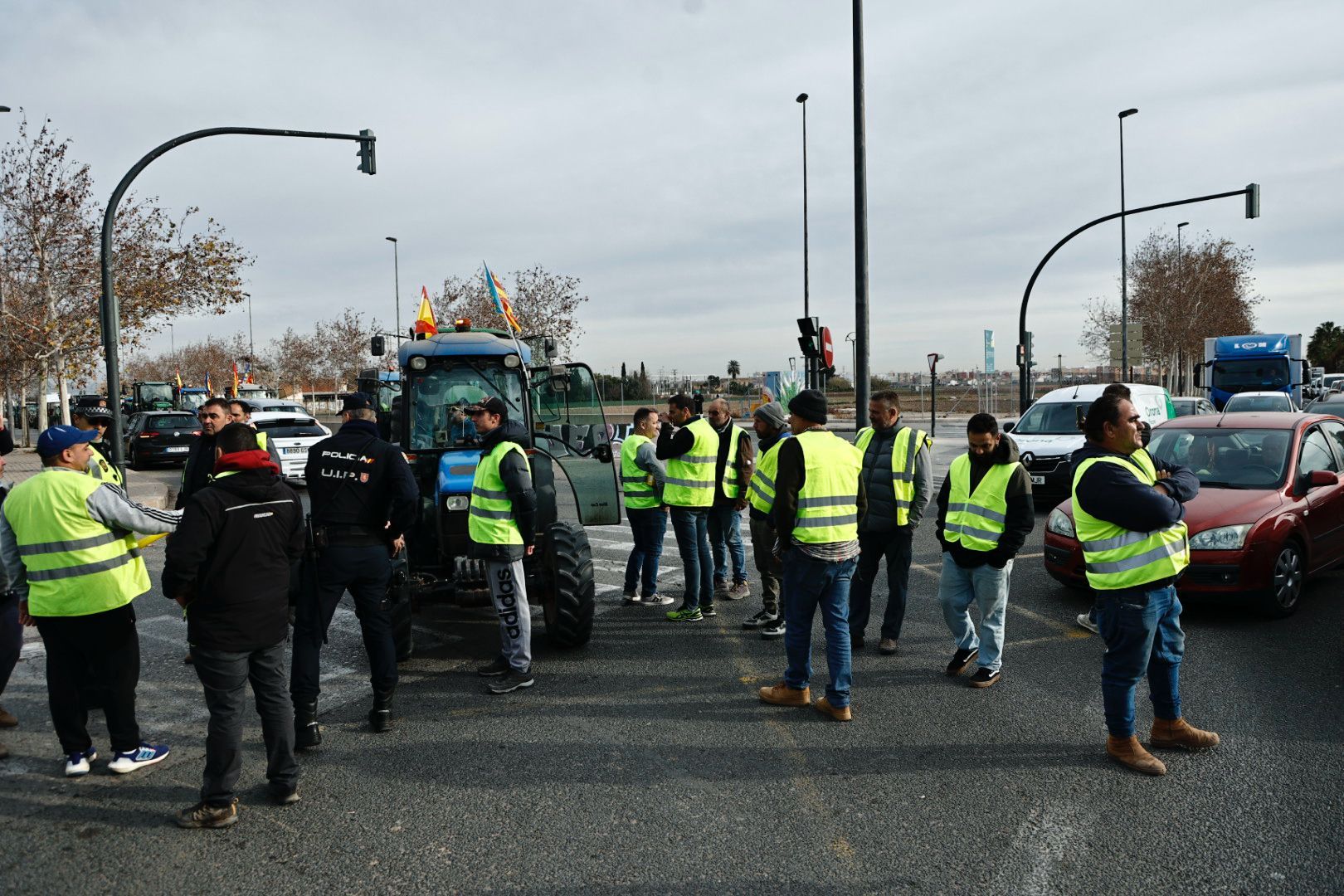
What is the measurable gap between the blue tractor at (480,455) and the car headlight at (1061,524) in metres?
3.81

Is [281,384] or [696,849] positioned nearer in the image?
[696,849]

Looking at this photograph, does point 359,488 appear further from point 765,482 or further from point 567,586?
point 765,482

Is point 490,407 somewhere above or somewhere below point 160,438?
above

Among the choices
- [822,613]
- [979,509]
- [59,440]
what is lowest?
[822,613]

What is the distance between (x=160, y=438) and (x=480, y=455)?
19.6 metres

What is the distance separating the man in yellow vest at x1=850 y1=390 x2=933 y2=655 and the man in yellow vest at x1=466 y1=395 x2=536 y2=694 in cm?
237

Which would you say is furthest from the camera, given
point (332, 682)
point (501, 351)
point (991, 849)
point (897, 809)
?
point (501, 351)

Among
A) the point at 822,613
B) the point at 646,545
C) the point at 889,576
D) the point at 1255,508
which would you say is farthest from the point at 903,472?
the point at 1255,508

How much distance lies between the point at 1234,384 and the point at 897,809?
2873cm

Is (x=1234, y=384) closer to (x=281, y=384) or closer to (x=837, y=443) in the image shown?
(x=837, y=443)

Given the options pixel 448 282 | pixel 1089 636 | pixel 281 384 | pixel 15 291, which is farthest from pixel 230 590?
pixel 281 384

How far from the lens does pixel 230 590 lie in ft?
13.5

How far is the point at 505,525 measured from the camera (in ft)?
18.7

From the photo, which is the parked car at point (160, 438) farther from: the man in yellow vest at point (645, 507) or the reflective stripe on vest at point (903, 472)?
the reflective stripe on vest at point (903, 472)
